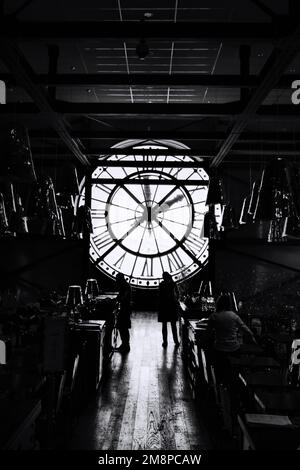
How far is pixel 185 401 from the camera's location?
6.24 meters

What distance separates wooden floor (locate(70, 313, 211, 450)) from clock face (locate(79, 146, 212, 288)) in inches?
212

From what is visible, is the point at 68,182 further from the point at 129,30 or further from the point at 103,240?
the point at 103,240

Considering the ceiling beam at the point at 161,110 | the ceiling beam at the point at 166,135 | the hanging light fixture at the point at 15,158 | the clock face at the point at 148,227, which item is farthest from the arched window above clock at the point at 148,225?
the hanging light fixture at the point at 15,158

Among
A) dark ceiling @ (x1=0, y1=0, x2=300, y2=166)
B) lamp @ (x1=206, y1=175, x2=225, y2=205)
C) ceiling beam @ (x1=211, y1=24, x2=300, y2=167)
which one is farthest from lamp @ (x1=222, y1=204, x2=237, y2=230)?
ceiling beam @ (x1=211, y1=24, x2=300, y2=167)

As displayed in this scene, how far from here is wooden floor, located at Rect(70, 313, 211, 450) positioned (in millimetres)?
4781

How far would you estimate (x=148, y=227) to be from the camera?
14375mm

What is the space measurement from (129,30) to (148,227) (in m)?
10.2

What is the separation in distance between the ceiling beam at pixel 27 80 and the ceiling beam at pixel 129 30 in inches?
11.5

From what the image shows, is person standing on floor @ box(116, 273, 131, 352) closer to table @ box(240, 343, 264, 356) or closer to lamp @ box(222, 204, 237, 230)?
lamp @ box(222, 204, 237, 230)

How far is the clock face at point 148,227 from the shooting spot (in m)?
14.3

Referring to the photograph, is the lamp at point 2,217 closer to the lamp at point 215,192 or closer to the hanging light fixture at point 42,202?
the hanging light fixture at point 42,202

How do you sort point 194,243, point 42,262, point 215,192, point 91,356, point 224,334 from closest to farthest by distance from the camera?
point 224,334 → point 91,356 → point 215,192 → point 42,262 → point 194,243

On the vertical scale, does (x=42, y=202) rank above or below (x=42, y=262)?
above

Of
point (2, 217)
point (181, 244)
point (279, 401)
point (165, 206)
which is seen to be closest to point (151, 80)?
point (2, 217)
